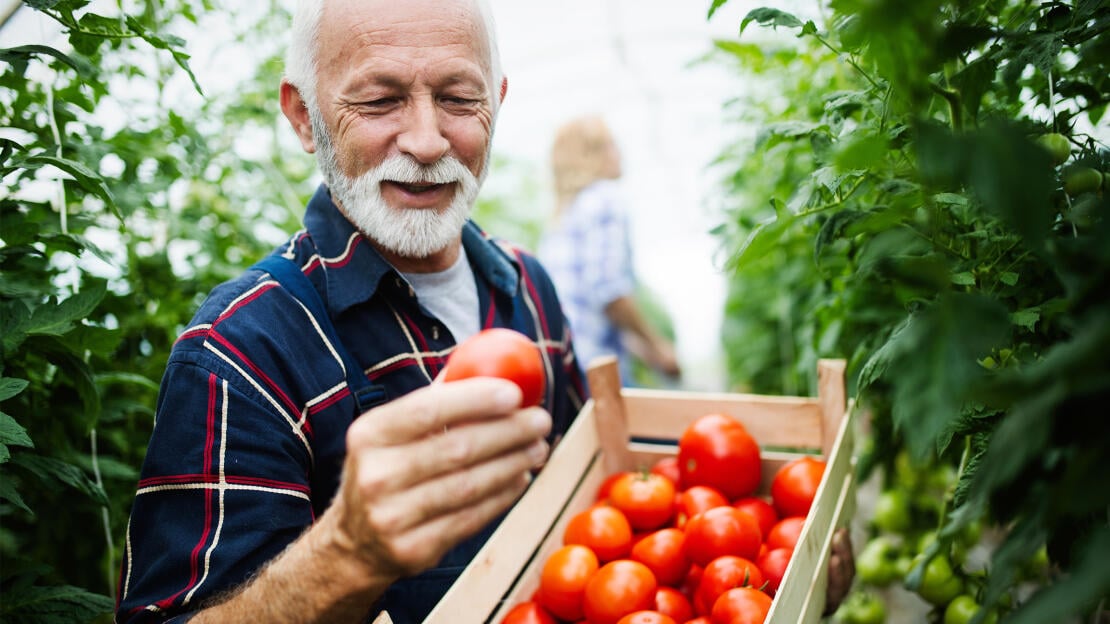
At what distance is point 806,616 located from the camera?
1.19 meters

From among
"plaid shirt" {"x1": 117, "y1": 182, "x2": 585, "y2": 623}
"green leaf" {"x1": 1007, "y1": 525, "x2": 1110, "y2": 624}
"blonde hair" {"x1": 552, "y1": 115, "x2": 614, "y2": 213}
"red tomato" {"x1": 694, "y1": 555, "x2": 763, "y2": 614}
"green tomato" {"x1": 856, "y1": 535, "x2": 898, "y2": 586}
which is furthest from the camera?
"blonde hair" {"x1": 552, "y1": 115, "x2": 614, "y2": 213}

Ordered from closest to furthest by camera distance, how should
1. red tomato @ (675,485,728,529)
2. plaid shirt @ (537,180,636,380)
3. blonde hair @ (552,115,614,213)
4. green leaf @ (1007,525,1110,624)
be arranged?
1. green leaf @ (1007,525,1110,624)
2. red tomato @ (675,485,728,529)
3. plaid shirt @ (537,180,636,380)
4. blonde hair @ (552,115,614,213)

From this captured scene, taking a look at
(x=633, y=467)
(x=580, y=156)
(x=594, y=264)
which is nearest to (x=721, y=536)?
(x=633, y=467)

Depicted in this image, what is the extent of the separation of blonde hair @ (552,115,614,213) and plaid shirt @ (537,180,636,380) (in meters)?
0.09

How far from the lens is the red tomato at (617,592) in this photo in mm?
1215

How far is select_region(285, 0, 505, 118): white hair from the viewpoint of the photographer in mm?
1402

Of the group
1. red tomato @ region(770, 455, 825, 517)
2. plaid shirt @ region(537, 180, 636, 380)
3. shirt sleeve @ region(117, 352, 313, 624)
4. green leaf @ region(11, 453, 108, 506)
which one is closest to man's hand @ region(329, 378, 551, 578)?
shirt sleeve @ region(117, 352, 313, 624)

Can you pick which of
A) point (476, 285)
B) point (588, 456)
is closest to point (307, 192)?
point (476, 285)

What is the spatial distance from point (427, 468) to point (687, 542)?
673 millimetres

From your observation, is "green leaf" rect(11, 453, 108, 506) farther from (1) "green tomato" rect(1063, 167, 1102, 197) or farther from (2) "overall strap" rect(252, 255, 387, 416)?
(1) "green tomato" rect(1063, 167, 1102, 197)

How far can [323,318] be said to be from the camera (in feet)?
4.39

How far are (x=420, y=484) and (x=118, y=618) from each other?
59cm

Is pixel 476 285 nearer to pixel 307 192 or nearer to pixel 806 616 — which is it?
pixel 806 616

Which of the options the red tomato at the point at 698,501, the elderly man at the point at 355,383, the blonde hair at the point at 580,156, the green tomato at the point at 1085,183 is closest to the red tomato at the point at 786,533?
the red tomato at the point at 698,501
